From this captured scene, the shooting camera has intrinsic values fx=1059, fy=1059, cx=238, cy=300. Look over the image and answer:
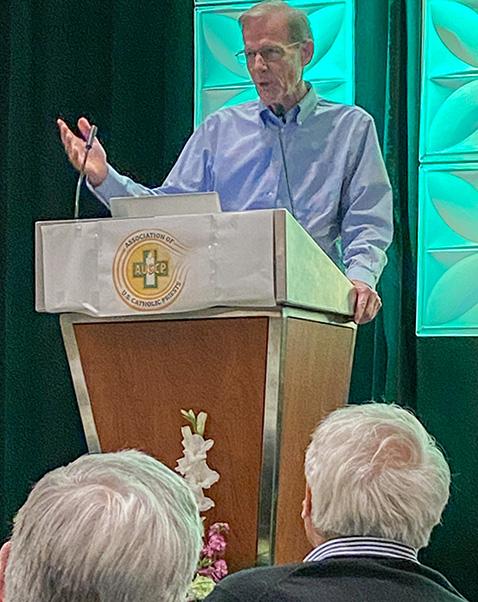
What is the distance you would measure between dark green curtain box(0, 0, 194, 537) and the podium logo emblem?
58.4 inches

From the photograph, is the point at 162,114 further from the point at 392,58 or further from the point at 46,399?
the point at 46,399

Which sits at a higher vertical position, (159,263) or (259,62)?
(259,62)

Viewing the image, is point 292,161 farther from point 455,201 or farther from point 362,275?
point 455,201

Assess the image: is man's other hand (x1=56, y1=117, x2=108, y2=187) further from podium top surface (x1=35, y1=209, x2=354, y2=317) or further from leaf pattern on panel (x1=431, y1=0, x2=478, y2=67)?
leaf pattern on panel (x1=431, y1=0, x2=478, y2=67)

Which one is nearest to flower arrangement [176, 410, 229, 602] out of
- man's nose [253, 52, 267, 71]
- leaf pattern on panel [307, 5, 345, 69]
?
man's nose [253, 52, 267, 71]

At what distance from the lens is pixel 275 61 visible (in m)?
2.52

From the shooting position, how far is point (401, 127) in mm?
3283

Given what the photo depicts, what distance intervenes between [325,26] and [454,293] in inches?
38.2

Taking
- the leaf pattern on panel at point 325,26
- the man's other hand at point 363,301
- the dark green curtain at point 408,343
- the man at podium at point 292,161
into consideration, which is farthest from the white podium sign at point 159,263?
the leaf pattern on panel at point 325,26

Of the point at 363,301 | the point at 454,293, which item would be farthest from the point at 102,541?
the point at 454,293

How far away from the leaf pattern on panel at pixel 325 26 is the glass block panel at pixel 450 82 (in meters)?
0.29

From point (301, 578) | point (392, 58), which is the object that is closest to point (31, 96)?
point (392, 58)

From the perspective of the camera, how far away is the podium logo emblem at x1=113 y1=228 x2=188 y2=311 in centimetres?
202

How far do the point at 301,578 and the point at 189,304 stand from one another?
0.71 m
